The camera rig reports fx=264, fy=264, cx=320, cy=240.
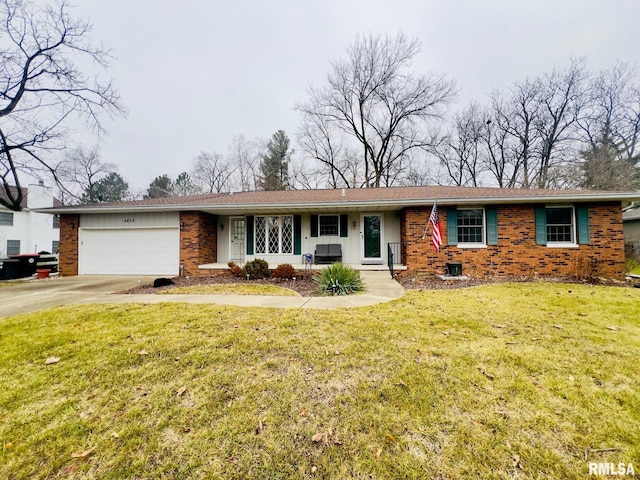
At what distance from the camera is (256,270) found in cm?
868

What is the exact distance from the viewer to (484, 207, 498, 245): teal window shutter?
352 inches

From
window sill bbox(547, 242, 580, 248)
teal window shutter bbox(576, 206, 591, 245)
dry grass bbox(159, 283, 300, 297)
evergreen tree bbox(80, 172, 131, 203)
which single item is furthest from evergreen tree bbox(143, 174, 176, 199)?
teal window shutter bbox(576, 206, 591, 245)

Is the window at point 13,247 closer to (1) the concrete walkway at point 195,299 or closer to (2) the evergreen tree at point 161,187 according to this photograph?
(2) the evergreen tree at point 161,187

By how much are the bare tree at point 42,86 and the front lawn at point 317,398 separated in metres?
12.7

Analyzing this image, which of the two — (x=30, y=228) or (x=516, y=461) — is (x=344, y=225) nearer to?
(x=516, y=461)

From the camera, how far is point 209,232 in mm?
10906

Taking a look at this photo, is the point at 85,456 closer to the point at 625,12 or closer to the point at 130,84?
the point at 130,84

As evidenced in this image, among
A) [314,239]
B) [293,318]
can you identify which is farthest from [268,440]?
[314,239]

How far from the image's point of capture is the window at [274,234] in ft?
36.6

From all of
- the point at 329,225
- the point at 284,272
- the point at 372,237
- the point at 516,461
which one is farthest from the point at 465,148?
the point at 516,461

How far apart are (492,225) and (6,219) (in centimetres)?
2961

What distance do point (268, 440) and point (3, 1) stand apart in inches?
716

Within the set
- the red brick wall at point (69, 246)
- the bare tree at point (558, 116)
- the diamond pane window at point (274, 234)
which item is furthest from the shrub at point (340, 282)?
the bare tree at point (558, 116)

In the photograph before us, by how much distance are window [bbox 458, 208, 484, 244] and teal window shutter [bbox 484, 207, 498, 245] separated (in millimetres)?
189
